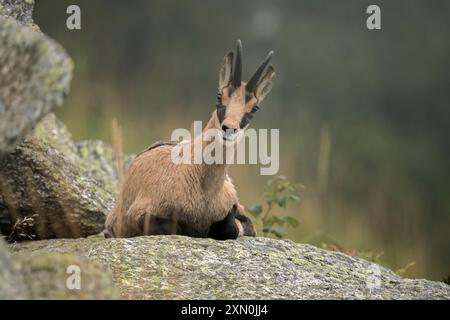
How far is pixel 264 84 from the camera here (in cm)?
987

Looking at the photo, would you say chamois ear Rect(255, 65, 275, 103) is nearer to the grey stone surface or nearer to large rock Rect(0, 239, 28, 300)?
the grey stone surface

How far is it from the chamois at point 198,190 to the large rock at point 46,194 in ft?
1.16

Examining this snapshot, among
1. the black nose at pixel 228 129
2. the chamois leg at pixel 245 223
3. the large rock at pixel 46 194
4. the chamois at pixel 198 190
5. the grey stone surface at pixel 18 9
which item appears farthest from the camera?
the chamois leg at pixel 245 223

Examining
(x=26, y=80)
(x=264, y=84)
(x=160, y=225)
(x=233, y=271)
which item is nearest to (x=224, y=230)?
(x=160, y=225)

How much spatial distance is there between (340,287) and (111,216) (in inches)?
123

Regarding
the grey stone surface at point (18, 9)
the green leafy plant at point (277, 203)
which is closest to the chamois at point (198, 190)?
the green leafy plant at point (277, 203)

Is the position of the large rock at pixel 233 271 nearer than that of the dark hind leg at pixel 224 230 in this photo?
Yes

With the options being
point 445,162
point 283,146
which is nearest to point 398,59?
point 445,162

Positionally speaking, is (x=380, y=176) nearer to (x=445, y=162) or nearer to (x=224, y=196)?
(x=445, y=162)

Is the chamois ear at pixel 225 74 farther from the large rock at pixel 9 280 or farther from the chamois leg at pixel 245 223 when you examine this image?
the large rock at pixel 9 280

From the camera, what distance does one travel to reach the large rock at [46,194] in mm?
9766

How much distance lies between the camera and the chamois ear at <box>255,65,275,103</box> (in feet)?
32.1

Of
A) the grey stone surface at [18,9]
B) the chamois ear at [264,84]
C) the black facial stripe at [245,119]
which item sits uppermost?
the grey stone surface at [18,9]

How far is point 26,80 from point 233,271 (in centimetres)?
289
